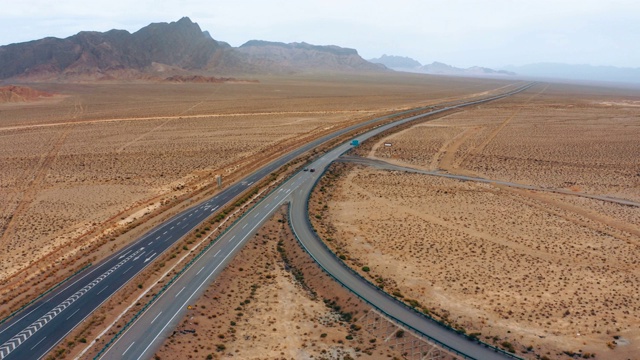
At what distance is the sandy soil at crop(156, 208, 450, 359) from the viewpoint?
103 feet

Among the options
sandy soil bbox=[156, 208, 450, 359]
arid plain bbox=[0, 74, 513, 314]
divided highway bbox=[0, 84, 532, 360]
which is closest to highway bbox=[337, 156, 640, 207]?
arid plain bbox=[0, 74, 513, 314]

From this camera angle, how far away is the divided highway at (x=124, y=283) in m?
31.2

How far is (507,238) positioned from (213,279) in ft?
106

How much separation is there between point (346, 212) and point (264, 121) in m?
77.0

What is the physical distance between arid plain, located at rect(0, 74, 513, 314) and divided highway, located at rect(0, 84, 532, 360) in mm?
2814

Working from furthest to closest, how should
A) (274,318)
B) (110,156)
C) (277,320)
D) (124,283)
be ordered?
1. (110,156)
2. (124,283)
3. (274,318)
4. (277,320)

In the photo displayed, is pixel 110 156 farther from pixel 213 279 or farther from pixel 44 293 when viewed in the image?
pixel 213 279

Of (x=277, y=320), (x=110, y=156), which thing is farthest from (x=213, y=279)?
(x=110, y=156)

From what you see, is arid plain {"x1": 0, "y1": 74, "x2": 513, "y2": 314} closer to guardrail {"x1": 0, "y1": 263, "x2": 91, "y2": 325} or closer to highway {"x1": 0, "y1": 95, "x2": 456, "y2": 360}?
guardrail {"x1": 0, "y1": 263, "x2": 91, "y2": 325}

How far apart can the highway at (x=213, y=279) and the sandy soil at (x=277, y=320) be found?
985 mm

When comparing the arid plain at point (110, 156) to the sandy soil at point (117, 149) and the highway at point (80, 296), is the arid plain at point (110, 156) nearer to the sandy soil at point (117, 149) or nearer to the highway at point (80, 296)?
the sandy soil at point (117, 149)

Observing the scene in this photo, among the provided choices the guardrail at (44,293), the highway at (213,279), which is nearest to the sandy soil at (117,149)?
the guardrail at (44,293)

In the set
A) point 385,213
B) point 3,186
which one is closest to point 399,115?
point 385,213

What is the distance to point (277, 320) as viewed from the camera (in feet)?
117
